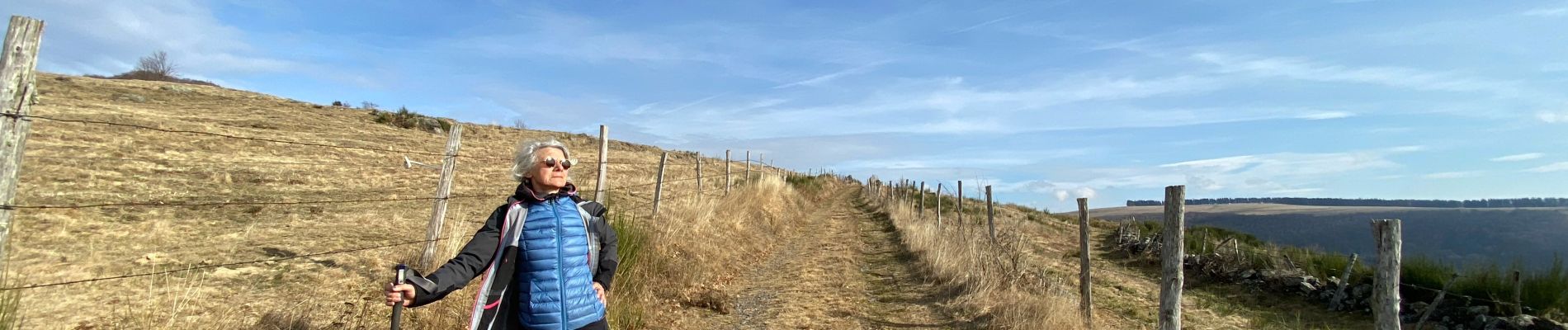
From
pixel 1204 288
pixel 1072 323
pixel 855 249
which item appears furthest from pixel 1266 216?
pixel 1072 323

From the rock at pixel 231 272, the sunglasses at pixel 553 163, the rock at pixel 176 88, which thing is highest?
the rock at pixel 176 88

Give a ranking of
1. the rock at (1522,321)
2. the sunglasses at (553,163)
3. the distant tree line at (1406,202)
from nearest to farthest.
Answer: the sunglasses at (553,163)
the rock at (1522,321)
the distant tree line at (1406,202)

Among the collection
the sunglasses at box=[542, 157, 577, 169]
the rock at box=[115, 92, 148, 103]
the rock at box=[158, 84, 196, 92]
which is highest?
the rock at box=[158, 84, 196, 92]

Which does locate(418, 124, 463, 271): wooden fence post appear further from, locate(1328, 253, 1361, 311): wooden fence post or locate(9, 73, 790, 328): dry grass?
locate(1328, 253, 1361, 311): wooden fence post

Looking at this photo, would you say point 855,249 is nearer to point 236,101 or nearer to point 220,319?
point 220,319

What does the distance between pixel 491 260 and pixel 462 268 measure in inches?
5.1

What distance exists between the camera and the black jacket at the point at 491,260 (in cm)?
206

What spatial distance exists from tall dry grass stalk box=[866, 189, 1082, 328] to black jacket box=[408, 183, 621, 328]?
3760mm

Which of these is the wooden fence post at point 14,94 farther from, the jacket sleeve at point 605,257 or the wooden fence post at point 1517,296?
the wooden fence post at point 1517,296

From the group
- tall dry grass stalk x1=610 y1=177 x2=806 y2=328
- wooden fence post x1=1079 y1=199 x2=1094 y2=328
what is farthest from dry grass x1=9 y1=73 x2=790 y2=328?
wooden fence post x1=1079 y1=199 x2=1094 y2=328

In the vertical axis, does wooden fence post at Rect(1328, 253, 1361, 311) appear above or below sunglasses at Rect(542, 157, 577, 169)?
below

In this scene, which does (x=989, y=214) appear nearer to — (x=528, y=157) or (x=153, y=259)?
(x=528, y=157)

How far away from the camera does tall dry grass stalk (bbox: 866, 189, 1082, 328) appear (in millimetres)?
5520

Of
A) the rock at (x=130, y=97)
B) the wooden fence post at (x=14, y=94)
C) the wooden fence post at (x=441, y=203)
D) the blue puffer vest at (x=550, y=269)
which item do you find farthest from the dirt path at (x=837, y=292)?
the rock at (x=130, y=97)
